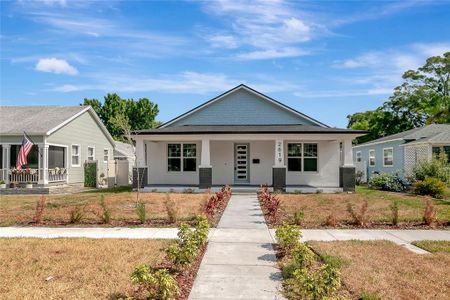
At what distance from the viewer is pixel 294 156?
71.4 feet

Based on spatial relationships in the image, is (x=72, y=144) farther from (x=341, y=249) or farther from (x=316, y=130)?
(x=341, y=249)

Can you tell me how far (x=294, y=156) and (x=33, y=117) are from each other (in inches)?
682

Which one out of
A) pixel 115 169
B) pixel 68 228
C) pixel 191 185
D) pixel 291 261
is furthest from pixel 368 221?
pixel 115 169

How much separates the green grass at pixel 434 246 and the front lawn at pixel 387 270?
340mm

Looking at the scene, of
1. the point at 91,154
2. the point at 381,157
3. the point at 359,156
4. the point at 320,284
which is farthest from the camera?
the point at 359,156

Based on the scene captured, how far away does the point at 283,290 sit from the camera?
17.2ft

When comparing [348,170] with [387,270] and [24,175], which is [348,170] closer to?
[387,270]

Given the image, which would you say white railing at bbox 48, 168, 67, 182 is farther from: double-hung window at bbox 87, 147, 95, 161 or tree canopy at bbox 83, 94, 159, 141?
tree canopy at bbox 83, 94, 159, 141

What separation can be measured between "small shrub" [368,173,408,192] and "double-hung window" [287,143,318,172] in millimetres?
4516

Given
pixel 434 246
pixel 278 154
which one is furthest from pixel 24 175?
pixel 434 246

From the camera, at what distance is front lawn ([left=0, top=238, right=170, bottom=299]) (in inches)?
207

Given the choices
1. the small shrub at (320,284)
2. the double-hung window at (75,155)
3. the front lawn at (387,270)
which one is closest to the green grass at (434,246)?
the front lawn at (387,270)

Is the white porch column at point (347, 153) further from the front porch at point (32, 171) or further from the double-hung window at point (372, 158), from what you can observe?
the front porch at point (32, 171)

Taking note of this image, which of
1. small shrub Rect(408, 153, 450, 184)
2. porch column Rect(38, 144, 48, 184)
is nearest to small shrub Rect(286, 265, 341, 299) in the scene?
small shrub Rect(408, 153, 450, 184)
